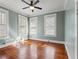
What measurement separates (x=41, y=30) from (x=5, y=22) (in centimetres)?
296

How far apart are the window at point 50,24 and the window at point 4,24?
9.95 ft

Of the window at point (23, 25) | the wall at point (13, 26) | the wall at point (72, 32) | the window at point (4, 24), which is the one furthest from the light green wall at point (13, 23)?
the wall at point (72, 32)

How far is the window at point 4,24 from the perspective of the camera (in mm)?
4461

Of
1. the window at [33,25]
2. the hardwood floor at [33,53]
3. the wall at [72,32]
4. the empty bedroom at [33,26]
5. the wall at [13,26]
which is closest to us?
the wall at [72,32]

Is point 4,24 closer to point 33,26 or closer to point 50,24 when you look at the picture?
point 33,26

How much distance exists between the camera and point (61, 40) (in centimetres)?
518

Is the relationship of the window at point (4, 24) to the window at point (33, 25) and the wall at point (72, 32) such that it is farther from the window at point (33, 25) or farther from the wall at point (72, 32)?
the wall at point (72, 32)

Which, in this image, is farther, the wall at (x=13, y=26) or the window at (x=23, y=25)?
the window at (x=23, y=25)

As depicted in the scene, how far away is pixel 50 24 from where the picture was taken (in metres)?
5.75

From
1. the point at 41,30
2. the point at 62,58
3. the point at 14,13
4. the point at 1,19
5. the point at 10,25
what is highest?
the point at 14,13

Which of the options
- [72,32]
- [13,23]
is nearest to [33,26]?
[13,23]

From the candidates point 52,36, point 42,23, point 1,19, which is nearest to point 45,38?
point 52,36

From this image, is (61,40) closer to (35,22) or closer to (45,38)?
(45,38)

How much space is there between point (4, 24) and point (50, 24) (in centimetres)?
343
